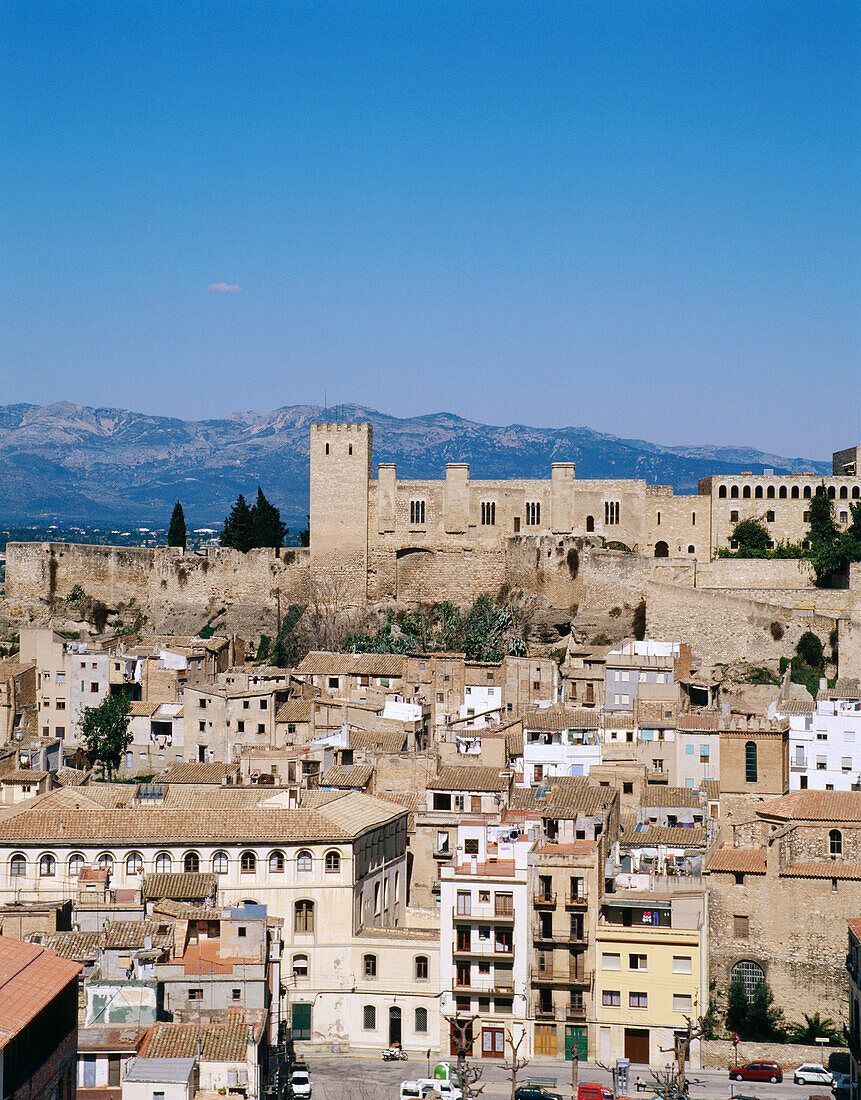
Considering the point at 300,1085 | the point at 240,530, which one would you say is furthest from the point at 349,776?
the point at 240,530

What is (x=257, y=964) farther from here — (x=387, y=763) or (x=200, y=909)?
(x=387, y=763)

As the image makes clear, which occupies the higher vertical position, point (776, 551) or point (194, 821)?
point (776, 551)

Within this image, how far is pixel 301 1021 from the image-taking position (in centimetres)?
3166

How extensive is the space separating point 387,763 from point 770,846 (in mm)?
10425

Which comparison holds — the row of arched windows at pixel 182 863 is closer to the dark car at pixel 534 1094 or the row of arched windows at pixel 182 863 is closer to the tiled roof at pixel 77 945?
the tiled roof at pixel 77 945

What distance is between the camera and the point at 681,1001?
30969mm

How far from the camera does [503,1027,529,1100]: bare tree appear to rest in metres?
28.3

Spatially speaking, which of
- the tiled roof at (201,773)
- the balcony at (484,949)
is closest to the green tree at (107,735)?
the tiled roof at (201,773)

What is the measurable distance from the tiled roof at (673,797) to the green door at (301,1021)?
10.1 m

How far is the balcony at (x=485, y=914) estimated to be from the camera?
31797 millimetres

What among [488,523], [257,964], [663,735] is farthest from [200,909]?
[488,523]

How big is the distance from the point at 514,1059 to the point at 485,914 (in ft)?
10.9

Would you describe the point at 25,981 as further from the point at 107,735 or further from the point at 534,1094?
the point at 107,735

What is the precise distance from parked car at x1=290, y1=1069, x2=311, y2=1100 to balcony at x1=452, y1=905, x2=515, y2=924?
488 cm
